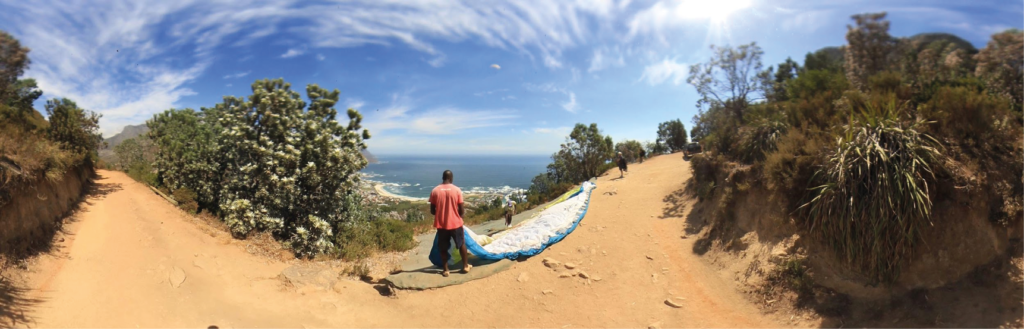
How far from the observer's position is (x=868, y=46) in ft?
31.1

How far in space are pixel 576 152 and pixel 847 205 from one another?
68.0 feet

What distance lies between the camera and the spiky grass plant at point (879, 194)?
4613mm

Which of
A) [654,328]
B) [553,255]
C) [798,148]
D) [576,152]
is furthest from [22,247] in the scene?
[576,152]

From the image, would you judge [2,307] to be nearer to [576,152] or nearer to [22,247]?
[22,247]

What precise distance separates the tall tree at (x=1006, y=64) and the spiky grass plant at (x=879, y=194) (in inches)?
97.2

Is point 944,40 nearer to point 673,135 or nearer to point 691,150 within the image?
point 691,150

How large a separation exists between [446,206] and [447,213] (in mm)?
126

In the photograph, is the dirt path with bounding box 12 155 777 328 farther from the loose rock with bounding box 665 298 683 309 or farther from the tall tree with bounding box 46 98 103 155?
the tall tree with bounding box 46 98 103 155

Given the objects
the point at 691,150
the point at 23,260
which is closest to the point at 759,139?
the point at 23,260

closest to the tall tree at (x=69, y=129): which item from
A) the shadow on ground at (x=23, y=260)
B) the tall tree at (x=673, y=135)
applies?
the shadow on ground at (x=23, y=260)

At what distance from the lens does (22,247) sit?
5250 millimetres

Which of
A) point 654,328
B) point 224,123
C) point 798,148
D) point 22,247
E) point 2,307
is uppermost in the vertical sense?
point 224,123

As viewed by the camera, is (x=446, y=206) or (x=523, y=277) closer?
(x=446, y=206)

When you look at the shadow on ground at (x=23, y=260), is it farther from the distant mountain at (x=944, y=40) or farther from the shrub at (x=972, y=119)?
the distant mountain at (x=944, y=40)
